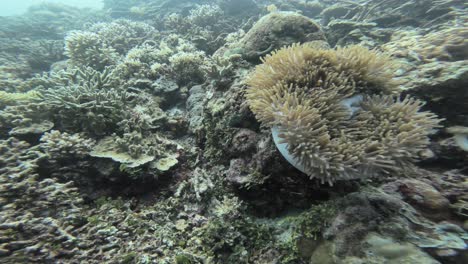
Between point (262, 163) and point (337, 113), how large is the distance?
93 centimetres

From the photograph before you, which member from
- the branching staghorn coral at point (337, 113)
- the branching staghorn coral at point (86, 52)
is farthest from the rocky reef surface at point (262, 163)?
the branching staghorn coral at point (86, 52)

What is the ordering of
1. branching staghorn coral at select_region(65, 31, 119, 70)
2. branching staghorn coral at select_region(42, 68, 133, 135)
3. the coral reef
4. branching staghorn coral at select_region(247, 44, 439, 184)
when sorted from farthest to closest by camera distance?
branching staghorn coral at select_region(65, 31, 119, 70)
the coral reef
branching staghorn coral at select_region(42, 68, 133, 135)
branching staghorn coral at select_region(247, 44, 439, 184)

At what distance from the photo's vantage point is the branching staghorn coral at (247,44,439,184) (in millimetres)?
2055

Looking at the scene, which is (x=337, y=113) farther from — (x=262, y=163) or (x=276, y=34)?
(x=276, y=34)

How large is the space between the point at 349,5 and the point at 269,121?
908 centimetres

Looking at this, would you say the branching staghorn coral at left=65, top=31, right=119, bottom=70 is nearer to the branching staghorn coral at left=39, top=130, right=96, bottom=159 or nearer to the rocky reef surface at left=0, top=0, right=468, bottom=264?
the rocky reef surface at left=0, top=0, right=468, bottom=264

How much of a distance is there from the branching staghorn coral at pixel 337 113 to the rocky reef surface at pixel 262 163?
0.05ft

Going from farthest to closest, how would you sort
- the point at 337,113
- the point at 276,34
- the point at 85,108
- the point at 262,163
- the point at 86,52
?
1. the point at 86,52
2. the point at 276,34
3. the point at 85,108
4. the point at 262,163
5. the point at 337,113

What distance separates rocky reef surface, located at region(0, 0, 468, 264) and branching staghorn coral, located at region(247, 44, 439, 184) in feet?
0.05

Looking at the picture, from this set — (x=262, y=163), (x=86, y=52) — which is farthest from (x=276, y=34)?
(x=86, y=52)

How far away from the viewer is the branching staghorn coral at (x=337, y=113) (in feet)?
6.74

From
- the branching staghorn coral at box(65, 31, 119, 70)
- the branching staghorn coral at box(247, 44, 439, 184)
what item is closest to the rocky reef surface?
the branching staghorn coral at box(247, 44, 439, 184)

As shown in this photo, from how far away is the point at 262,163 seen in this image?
2650 millimetres

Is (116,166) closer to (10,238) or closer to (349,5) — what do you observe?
(10,238)
